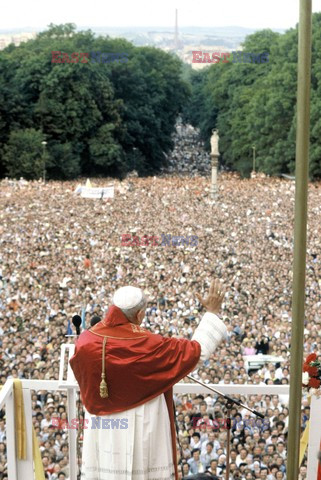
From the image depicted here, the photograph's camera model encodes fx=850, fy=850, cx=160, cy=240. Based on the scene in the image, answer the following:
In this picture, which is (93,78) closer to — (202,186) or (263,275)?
(202,186)

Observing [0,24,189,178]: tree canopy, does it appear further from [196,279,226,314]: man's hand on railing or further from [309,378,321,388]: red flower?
[196,279,226,314]: man's hand on railing

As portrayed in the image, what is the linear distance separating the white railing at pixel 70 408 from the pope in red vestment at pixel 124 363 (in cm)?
30

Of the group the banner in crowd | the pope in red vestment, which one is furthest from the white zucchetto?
the banner in crowd

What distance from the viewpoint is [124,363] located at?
11.8ft

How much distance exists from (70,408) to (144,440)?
644 mm

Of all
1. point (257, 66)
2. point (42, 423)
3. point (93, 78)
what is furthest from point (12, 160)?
point (42, 423)

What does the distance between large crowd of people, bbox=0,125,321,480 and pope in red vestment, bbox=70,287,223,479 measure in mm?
1154

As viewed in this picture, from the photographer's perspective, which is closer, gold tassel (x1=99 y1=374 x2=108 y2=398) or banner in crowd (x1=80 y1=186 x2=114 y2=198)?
gold tassel (x1=99 y1=374 x2=108 y2=398)

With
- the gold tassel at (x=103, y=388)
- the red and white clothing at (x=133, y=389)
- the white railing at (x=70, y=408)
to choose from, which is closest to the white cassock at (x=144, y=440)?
the red and white clothing at (x=133, y=389)

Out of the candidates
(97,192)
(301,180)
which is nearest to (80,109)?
(97,192)

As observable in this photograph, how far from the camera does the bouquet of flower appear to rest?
3.89 m

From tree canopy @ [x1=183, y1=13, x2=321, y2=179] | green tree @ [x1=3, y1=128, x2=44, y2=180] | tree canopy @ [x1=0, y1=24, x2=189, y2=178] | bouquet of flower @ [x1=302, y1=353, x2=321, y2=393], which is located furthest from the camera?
tree canopy @ [x1=0, y1=24, x2=189, y2=178]

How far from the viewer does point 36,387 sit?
400 cm

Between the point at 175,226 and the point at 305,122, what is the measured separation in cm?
1996
